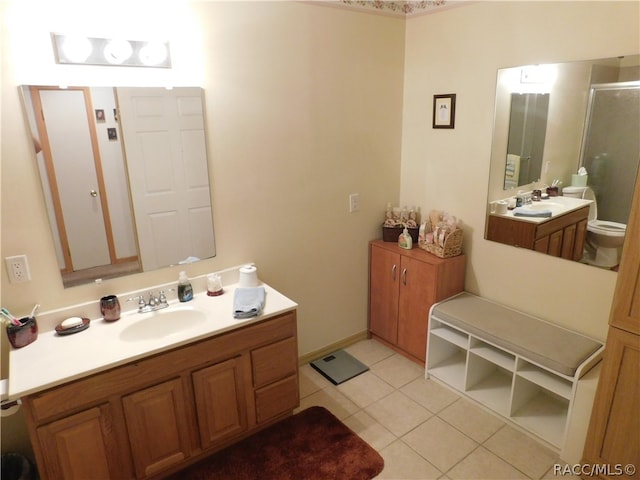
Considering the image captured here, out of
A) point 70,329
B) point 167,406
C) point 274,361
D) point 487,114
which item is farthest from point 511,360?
point 70,329

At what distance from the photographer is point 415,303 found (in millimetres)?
2828

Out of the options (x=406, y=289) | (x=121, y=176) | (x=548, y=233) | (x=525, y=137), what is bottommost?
(x=406, y=289)

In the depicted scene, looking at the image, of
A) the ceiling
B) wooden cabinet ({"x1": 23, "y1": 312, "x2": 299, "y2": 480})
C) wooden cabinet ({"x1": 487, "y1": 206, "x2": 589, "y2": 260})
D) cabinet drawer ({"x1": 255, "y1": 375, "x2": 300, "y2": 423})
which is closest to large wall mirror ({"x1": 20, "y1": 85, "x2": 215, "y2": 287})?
wooden cabinet ({"x1": 23, "y1": 312, "x2": 299, "y2": 480})

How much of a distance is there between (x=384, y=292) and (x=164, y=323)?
1.58 m

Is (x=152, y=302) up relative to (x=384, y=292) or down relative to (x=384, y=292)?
up

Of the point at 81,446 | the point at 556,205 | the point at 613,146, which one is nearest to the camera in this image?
the point at 81,446

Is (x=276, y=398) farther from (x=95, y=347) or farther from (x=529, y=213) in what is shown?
(x=529, y=213)

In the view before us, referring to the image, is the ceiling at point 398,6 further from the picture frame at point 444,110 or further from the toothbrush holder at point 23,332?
the toothbrush holder at point 23,332

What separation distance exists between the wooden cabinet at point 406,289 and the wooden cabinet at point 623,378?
104 centimetres

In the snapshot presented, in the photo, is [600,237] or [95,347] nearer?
[95,347]

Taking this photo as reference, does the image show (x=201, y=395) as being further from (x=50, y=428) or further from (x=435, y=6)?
(x=435, y=6)

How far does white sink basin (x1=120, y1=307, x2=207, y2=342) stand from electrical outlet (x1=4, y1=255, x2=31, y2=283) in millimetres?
500

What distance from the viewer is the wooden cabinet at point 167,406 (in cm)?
167

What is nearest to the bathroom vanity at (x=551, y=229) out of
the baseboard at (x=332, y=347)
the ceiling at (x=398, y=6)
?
the baseboard at (x=332, y=347)
